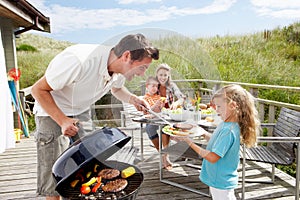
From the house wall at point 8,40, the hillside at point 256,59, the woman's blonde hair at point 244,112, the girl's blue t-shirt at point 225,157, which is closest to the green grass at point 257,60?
the hillside at point 256,59

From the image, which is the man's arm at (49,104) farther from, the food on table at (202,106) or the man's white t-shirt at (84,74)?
the food on table at (202,106)

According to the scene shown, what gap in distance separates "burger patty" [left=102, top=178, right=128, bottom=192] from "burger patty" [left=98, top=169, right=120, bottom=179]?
2cm

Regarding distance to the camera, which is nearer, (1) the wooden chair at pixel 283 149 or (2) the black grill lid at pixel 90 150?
(2) the black grill lid at pixel 90 150

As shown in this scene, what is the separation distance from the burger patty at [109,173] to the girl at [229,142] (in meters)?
0.40

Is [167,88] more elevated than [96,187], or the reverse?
[167,88]

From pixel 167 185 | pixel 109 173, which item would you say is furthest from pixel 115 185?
pixel 167 185

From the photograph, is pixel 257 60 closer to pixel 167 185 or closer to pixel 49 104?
pixel 167 185

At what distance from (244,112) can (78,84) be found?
2.78ft

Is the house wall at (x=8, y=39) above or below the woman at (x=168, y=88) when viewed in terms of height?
above

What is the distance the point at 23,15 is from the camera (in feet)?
12.6

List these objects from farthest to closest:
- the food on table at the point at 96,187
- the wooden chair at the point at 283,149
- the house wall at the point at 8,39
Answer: the house wall at the point at 8,39 < the wooden chair at the point at 283,149 < the food on table at the point at 96,187

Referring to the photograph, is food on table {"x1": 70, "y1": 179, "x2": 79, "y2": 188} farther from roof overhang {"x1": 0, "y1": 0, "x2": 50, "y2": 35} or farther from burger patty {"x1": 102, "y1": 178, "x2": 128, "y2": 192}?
roof overhang {"x1": 0, "y1": 0, "x2": 50, "y2": 35}

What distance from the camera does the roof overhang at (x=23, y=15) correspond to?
332 centimetres

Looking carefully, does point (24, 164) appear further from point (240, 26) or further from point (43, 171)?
point (240, 26)
